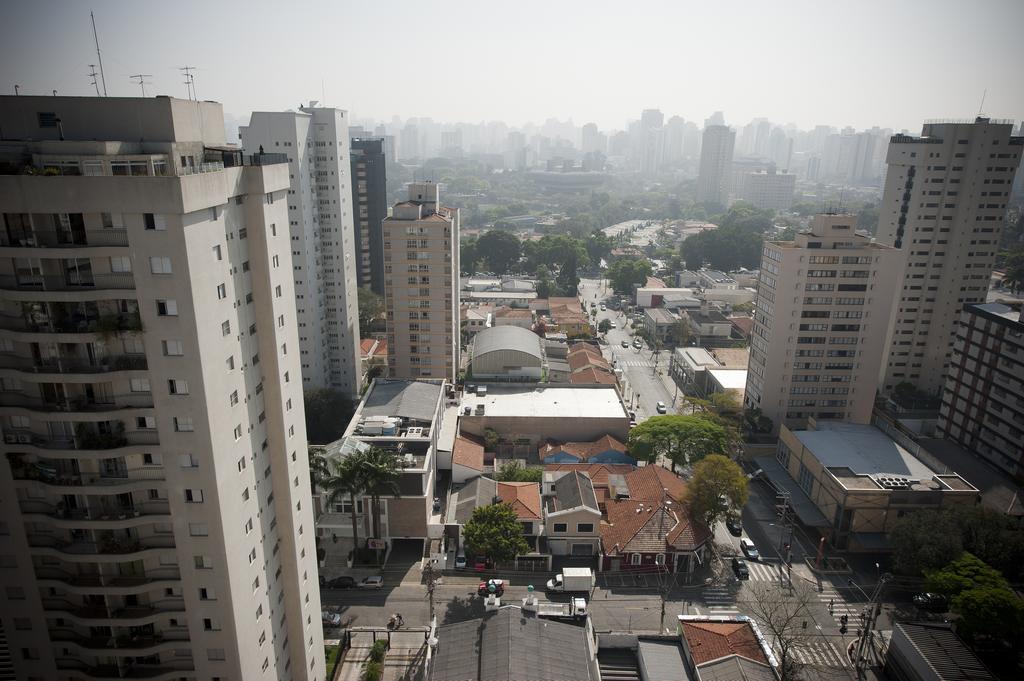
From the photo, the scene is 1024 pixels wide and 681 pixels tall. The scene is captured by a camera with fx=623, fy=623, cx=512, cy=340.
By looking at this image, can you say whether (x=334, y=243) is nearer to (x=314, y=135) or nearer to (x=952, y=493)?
(x=314, y=135)

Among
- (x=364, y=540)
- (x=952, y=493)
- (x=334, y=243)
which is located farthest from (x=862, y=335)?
(x=334, y=243)

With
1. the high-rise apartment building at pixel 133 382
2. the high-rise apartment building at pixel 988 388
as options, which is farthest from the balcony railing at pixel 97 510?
the high-rise apartment building at pixel 988 388

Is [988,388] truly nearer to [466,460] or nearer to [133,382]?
[466,460]

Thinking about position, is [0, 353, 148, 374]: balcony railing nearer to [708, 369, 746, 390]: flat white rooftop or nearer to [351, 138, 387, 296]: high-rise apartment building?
[708, 369, 746, 390]: flat white rooftop

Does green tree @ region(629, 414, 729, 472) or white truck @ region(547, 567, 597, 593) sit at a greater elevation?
green tree @ region(629, 414, 729, 472)

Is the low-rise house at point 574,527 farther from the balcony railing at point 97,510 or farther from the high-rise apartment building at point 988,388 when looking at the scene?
the high-rise apartment building at point 988,388

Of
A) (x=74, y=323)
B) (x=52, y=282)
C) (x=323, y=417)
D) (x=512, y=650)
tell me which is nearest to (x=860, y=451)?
(x=512, y=650)

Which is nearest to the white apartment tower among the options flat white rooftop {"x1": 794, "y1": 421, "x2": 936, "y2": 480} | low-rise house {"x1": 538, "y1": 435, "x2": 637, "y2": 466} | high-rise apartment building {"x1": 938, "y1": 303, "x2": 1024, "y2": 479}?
low-rise house {"x1": 538, "y1": 435, "x2": 637, "y2": 466}
